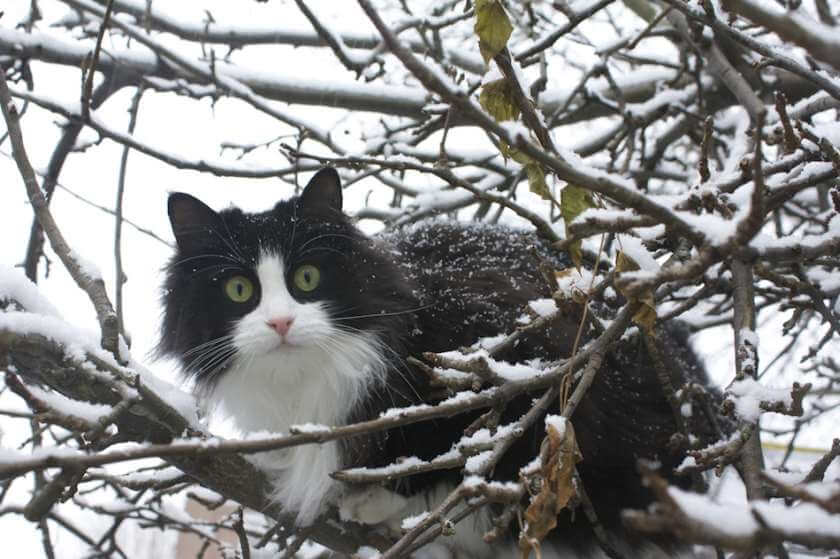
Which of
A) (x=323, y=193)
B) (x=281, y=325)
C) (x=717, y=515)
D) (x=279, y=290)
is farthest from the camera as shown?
(x=323, y=193)

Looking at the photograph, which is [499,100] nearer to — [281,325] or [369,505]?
[281,325]

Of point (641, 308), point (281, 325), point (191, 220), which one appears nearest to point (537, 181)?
point (641, 308)

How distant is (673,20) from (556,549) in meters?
A: 1.99

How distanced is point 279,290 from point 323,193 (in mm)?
369

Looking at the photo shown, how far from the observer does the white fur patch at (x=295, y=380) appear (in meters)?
2.18

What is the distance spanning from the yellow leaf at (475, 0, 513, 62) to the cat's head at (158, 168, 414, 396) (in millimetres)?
1147

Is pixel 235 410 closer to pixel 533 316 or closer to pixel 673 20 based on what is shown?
pixel 533 316

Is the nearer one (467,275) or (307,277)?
(307,277)

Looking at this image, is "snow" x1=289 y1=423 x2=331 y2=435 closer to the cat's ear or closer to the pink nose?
the pink nose

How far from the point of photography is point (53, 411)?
1140 millimetres

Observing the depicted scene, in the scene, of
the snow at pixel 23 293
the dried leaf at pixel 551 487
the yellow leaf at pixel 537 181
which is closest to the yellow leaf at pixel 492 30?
the yellow leaf at pixel 537 181

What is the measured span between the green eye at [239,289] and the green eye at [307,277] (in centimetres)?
14

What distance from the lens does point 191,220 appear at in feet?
8.13

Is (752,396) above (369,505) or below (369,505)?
above
